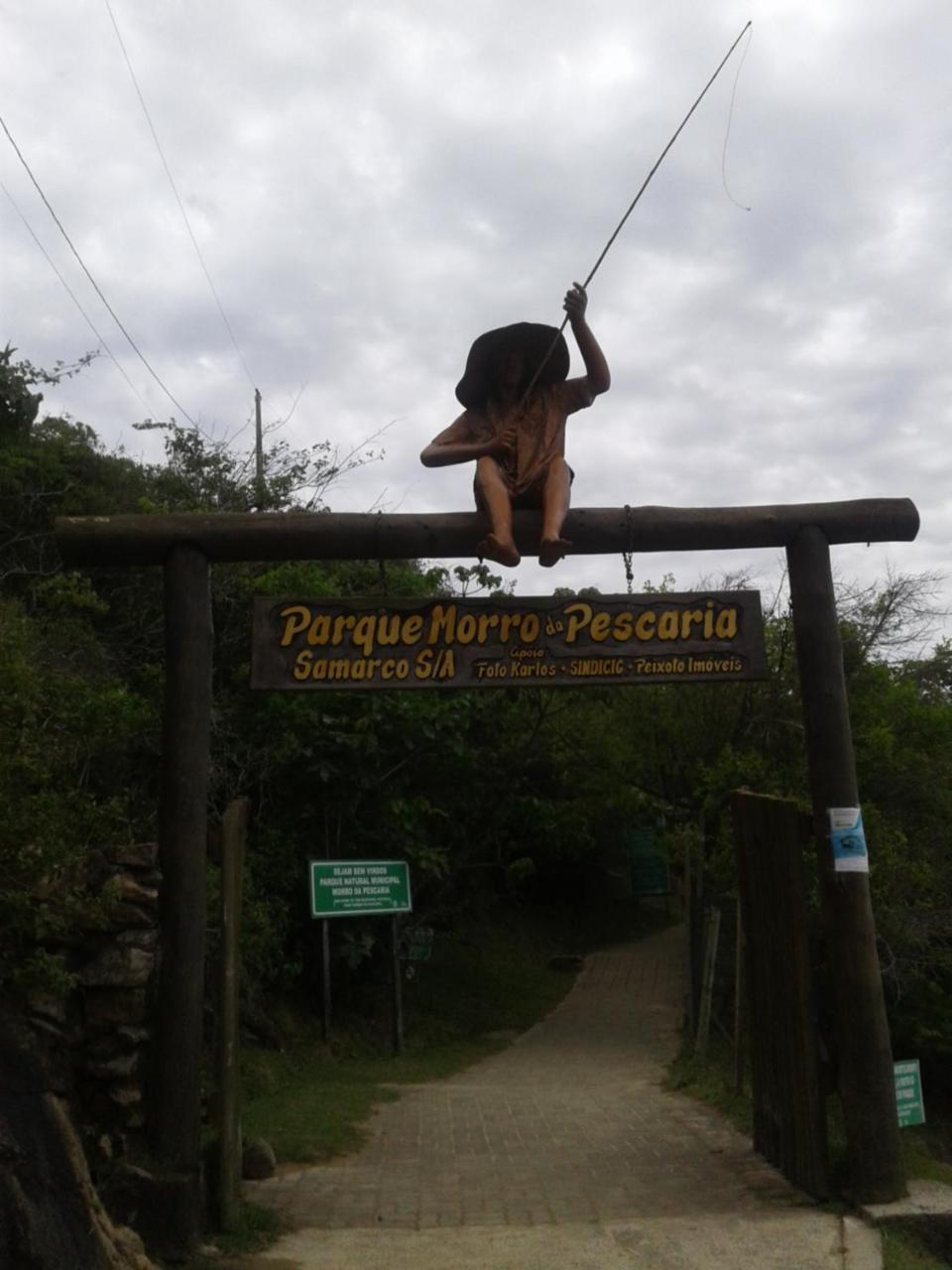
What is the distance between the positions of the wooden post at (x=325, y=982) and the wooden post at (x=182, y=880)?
6907 millimetres

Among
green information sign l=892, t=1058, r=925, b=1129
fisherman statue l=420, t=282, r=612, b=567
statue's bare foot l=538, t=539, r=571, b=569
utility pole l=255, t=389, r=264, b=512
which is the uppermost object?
utility pole l=255, t=389, r=264, b=512

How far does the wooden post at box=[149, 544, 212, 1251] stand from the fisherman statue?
4.97ft

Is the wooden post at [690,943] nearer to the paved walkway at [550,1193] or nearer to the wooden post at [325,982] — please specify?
the paved walkway at [550,1193]

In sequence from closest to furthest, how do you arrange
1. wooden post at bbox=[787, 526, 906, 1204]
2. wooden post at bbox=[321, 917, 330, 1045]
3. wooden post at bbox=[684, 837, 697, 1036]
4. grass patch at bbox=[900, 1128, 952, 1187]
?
wooden post at bbox=[787, 526, 906, 1204] < grass patch at bbox=[900, 1128, 952, 1187] < wooden post at bbox=[684, 837, 697, 1036] < wooden post at bbox=[321, 917, 330, 1045]

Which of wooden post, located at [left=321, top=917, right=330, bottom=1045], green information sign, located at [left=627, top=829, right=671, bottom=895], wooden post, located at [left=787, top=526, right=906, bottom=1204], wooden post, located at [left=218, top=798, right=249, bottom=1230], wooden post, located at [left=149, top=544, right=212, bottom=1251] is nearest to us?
wooden post, located at [left=149, top=544, right=212, bottom=1251]

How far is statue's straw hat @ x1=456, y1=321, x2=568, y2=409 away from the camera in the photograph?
667 centimetres

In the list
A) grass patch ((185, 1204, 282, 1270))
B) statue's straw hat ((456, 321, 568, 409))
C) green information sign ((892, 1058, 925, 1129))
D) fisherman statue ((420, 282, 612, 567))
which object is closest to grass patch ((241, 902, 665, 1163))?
grass patch ((185, 1204, 282, 1270))

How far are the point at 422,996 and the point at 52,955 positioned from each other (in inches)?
451

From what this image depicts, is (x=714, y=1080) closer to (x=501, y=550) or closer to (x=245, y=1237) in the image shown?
(x=245, y=1237)

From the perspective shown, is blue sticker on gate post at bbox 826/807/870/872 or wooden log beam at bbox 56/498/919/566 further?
wooden log beam at bbox 56/498/919/566

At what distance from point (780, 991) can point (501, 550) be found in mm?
2908

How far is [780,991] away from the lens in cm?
670

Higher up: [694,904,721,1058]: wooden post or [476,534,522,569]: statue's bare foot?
[476,534,522,569]: statue's bare foot

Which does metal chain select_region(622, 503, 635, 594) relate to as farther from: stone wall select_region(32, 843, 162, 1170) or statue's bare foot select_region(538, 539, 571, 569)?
stone wall select_region(32, 843, 162, 1170)
